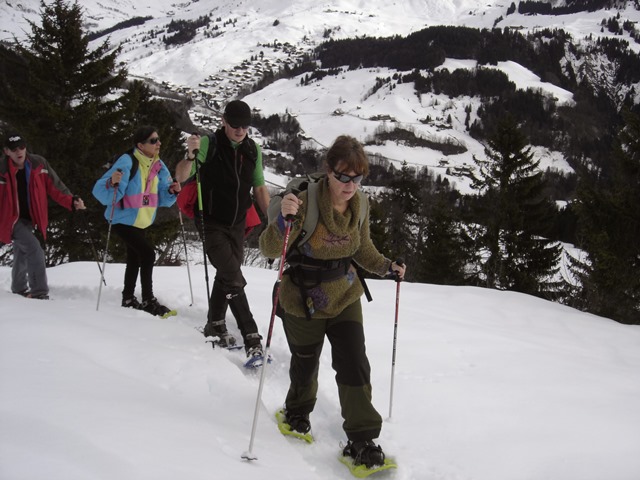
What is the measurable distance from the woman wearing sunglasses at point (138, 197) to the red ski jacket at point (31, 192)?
0.73 metres

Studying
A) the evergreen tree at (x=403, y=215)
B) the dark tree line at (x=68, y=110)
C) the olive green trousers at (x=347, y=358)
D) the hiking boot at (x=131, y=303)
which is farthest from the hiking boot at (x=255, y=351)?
the evergreen tree at (x=403, y=215)

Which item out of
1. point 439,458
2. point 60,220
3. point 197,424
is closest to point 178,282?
point 197,424

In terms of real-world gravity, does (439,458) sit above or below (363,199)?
below

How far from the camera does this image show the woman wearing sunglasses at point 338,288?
281cm

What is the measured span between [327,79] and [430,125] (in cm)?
5964

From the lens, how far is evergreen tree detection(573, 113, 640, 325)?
44.2 ft

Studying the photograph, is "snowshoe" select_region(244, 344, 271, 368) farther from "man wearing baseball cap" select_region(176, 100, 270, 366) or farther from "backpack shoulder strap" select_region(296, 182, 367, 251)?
"backpack shoulder strap" select_region(296, 182, 367, 251)

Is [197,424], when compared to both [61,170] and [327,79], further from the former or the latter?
[327,79]

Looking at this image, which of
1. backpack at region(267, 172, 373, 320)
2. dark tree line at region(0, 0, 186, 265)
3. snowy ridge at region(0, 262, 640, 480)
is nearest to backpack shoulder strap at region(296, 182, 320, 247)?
backpack at region(267, 172, 373, 320)

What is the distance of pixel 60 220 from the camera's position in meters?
13.6

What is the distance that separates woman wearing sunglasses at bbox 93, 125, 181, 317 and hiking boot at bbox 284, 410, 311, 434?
266cm

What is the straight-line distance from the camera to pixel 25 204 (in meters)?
5.25

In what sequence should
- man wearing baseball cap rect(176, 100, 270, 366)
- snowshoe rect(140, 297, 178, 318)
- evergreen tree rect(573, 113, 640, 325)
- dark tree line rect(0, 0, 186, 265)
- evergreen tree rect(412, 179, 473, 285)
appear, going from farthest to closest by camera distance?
evergreen tree rect(412, 179, 473, 285), dark tree line rect(0, 0, 186, 265), evergreen tree rect(573, 113, 640, 325), snowshoe rect(140, 297, 178, 318), man wearing baseball cap rect(176, 100, 270, 366)

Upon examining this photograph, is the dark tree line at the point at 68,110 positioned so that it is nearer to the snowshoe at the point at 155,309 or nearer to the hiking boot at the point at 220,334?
the snowshoe at the point at 155,309
